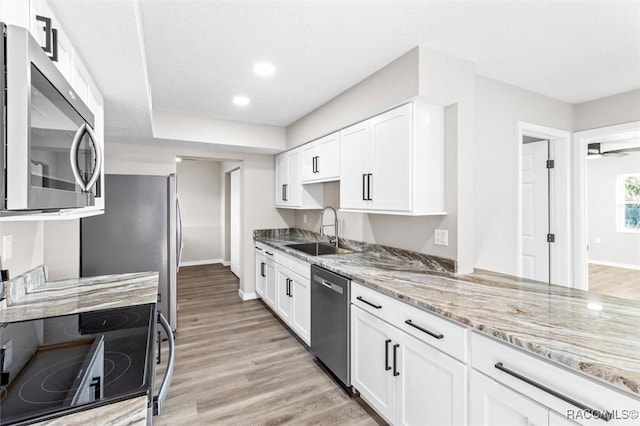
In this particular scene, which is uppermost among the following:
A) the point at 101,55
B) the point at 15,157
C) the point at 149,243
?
the point at 101,55

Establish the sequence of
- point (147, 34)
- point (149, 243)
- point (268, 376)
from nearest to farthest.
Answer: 1. point (147, 34)
2. point (268, 376)
3. point (149, 243)

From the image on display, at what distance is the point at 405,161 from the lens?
2.16 meters

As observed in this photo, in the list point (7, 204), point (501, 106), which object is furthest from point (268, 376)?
point (501, 106)

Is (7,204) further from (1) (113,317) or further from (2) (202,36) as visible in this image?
(2) (202,36)

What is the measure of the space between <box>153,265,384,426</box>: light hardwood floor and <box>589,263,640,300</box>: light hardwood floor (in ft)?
16.1

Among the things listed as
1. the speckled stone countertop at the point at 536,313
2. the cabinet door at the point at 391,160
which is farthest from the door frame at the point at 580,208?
the cabinet door at the point at 391,160

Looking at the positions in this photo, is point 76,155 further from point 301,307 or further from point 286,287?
point 286,287

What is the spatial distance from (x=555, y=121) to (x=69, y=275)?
4877mm

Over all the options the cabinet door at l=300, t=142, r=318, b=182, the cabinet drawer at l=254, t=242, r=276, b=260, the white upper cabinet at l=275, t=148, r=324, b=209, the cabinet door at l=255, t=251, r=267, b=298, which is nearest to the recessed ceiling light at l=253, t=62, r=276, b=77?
the cabinet door at l=300, t=142, r=318, b=182

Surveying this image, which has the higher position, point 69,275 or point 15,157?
point 15,157

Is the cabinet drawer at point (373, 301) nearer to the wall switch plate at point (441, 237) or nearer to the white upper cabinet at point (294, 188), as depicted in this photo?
the wall switch plate at point (441, 237)

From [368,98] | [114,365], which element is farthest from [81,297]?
[368,98]

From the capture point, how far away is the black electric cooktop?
802mm

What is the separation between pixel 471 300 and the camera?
161 centimetres
